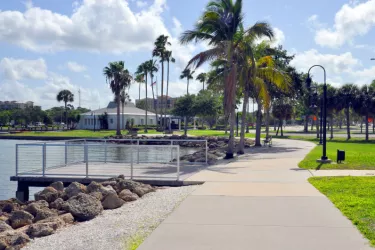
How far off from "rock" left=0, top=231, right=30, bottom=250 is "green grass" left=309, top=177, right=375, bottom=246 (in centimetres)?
578

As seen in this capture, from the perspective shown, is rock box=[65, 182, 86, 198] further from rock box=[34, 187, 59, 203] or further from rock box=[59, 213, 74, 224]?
rock box=[59, 213, 74, 224]

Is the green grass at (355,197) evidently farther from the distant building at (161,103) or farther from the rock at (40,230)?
the distant building at (161,103)

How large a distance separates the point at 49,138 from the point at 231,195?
54.6m

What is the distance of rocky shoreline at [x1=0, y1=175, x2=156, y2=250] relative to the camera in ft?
27.8

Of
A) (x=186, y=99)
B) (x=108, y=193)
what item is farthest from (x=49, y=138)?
(x=108, y=193)

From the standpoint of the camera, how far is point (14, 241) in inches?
306

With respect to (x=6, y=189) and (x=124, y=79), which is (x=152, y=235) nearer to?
(x=6, y=189)

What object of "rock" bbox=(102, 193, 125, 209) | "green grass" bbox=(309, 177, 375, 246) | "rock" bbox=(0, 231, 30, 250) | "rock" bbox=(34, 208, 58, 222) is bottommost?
A: "rock" bbox=(34, 208, 58, 222)

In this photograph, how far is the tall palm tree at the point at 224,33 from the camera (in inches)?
912

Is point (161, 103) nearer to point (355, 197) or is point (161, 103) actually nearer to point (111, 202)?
point (111, 202)

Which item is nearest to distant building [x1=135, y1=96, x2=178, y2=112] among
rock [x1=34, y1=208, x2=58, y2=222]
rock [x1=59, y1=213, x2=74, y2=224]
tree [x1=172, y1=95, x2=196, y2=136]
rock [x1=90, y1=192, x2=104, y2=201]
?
tree [x1=172, y1=95, x2=196, y2=136]

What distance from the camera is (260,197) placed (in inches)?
430

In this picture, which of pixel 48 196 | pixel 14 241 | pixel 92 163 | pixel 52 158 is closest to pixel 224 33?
pixel 92 163

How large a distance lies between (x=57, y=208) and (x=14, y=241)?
11.7ft
